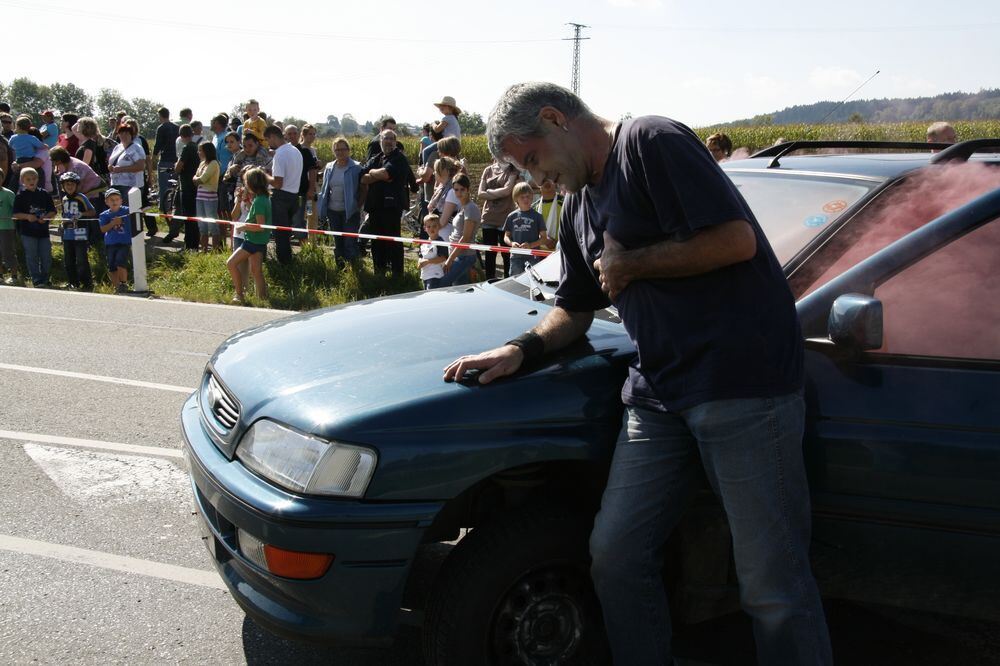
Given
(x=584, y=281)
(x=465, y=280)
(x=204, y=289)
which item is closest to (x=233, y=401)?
(x=584, y=281)

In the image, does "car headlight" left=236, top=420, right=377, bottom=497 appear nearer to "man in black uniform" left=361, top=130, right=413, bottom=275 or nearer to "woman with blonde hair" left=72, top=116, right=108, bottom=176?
"man in black uniform" left=361, top=130, right=413, bottom=275

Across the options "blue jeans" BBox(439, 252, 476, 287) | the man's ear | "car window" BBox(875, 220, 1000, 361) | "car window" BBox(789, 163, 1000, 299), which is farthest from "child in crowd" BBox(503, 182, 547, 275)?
the man's ear

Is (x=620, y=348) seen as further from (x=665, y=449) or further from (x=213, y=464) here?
(x=213, y=464)

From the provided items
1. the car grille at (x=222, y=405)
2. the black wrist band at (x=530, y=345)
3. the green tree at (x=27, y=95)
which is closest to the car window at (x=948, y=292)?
the black wrist band at (x=530, y=345)

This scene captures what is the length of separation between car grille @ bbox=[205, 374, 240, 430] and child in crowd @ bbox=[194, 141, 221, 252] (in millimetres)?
10964

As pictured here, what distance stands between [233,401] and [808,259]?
1893mm

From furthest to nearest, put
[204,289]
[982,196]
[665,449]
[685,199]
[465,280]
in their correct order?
[204,289] → [465,280] → [982,196] → [665,449] → [685,199]

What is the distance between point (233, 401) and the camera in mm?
2984

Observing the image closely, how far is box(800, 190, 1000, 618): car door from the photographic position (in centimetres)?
258

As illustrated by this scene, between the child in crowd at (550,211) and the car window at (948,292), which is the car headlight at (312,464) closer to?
the car window at (948,292)

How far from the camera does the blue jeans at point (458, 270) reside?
928 cm

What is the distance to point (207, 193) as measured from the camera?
Answer: 13.8 metres

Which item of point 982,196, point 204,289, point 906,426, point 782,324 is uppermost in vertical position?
point 982,196

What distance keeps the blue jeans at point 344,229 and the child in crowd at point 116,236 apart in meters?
2.55
